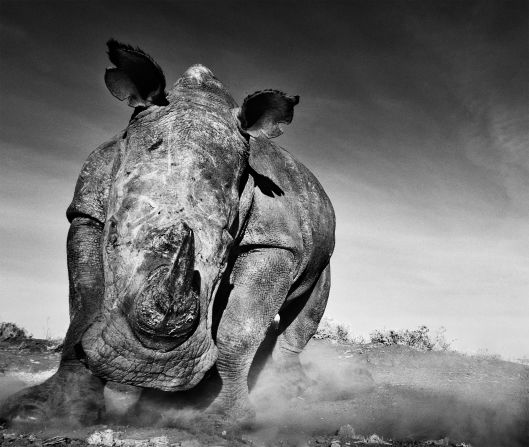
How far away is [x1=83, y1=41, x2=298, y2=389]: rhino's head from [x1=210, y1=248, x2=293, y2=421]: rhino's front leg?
58 centimetres

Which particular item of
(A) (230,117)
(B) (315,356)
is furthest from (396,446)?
(B) (315,356)

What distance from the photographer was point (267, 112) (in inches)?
204

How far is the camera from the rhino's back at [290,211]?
530cm

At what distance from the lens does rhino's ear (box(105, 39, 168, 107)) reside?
15.4 feet

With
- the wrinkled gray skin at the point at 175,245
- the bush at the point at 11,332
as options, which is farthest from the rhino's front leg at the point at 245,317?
the bush at the point at 11,332

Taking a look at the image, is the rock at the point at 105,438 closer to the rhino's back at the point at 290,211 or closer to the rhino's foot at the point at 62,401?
the rhino's foot at the point at 62,401

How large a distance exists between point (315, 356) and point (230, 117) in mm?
5952

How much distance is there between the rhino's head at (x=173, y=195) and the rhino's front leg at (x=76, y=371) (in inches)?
24.8

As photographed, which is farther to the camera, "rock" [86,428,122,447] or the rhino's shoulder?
the rhino's shoulder

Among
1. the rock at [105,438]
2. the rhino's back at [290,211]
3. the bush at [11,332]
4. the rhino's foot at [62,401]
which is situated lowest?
the rock at [105,438]

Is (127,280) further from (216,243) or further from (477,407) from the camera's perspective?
(477,407)

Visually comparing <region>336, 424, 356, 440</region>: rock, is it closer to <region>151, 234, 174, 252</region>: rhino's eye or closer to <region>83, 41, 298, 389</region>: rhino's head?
<region>83, 41, 298, 389</region>: rhino's head

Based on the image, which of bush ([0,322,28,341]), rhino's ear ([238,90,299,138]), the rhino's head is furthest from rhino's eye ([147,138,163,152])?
bush ([0,322,28,341])

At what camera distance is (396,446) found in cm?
427
